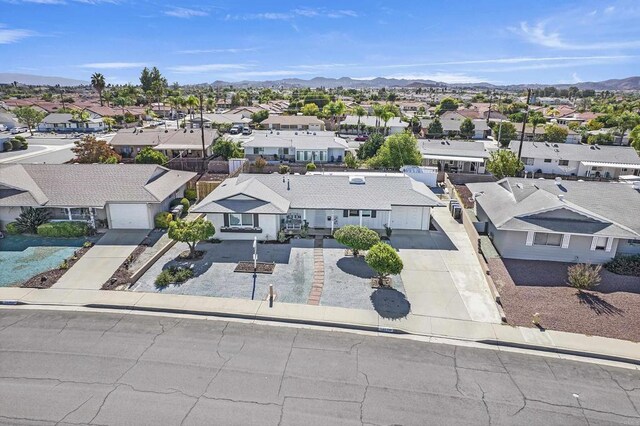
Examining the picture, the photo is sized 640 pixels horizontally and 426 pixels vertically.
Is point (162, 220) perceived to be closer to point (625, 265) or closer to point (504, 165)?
point (625, 265)

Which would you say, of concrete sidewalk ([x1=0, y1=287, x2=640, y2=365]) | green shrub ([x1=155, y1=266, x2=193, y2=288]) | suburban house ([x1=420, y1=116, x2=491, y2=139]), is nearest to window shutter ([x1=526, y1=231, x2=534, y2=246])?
concrete sidewalk ([x1=0, y1=287, x2=640, y2=365])

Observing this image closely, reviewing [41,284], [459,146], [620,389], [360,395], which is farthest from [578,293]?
[459,146]

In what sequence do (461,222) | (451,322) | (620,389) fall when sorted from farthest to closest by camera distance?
(461,222) < (451,322) < (620,389)

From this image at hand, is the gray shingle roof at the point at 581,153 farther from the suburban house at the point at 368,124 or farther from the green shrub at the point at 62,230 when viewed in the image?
the green shrub at the point at 62,230

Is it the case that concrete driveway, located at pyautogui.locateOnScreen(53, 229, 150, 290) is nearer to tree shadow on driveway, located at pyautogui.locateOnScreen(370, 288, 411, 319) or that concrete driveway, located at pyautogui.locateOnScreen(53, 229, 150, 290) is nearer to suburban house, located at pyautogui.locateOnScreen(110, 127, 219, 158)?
tree shadow on driveway, located at pyautogui.locateOnScreen(370, 288, 411, 319)

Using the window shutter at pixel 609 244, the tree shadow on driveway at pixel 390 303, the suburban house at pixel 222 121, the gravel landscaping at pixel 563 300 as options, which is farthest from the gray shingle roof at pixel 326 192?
the suburban house at pixel 222 121

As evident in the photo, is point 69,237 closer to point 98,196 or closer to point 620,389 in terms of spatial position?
point 98,196
